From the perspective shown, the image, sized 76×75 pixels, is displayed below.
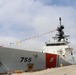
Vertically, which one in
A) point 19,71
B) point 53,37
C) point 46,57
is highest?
point 53,37

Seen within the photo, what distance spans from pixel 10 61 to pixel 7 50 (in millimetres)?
1003

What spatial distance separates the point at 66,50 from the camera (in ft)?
81.9

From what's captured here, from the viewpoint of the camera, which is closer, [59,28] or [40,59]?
[40,59]

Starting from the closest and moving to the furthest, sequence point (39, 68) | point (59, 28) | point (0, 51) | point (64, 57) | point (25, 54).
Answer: point (0, 51) < point (25, 54) < point (39, 68) < point (64, 57) < point (59, 28)

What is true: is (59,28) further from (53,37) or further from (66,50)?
(66,50)

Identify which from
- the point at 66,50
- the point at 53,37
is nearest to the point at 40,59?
the point at 66,50

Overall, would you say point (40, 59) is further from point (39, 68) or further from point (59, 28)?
point (59, 28)

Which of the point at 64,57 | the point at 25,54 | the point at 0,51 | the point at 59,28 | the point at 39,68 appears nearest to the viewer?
the point at 0,51

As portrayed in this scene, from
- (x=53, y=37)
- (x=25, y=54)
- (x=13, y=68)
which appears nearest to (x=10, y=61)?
(x=13, y=68)

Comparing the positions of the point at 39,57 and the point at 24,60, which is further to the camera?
the point at 39,57

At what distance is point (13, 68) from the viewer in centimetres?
1662

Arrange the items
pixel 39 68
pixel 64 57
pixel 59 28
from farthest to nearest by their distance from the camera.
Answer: pixel 59 28 < pixel 64 57 < pixel 39 68

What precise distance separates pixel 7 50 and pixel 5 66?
4.33ft

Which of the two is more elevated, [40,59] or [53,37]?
[53,37]
